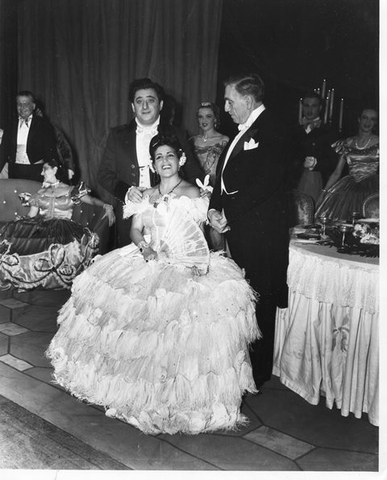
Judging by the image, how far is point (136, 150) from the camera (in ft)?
11.2

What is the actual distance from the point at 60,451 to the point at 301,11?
3.21 metres

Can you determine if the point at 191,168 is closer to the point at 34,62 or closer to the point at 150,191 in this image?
the point at 150,191

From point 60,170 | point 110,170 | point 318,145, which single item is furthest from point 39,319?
point 318,145

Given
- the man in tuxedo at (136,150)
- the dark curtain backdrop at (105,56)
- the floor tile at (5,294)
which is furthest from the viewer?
the dark curtain backdrop at (105,56)

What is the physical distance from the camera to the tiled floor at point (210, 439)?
222 centimetres

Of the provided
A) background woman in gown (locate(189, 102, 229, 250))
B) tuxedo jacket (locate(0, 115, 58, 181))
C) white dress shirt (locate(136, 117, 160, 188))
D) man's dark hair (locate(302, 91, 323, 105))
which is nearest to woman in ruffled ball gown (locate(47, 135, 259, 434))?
white dress shirt (locate(136, 117, 160, 188))

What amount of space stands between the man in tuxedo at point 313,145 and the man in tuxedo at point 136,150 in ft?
5.19

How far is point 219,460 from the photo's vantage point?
223 cm

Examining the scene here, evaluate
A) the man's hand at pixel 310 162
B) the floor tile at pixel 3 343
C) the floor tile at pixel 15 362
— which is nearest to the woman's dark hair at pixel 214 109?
the man's hand at pixel 310 162

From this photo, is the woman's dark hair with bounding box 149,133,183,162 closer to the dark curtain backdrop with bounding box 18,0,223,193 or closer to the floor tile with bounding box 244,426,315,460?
the floor tile with bounding box 244,426,315,460

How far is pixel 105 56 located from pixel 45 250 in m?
2.21

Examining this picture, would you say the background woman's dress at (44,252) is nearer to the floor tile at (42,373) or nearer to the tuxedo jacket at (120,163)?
the tuxedo jacket at (120,163)
